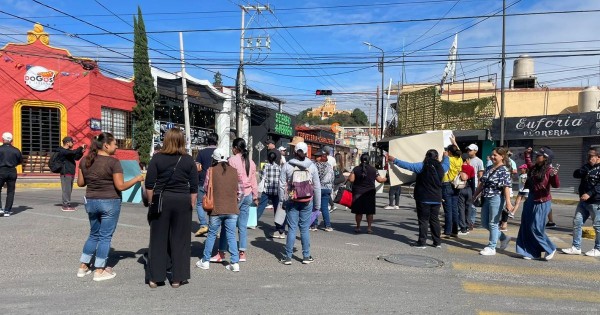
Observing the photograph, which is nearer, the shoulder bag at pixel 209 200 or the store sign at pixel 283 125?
the shoulder bag at pixel 209 200

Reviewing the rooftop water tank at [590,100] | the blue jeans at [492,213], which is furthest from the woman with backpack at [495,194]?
the rooftop water tank at [590,100]

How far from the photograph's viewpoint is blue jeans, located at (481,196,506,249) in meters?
6.81

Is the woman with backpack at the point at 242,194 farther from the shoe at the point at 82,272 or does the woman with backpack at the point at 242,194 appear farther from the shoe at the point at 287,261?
the shoe at the point at 82,272

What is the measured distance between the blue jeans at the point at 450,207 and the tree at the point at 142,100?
20599mm

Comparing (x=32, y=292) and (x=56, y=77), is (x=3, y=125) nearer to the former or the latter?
(x=56, y=77)

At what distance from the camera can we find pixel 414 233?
885 centimetres

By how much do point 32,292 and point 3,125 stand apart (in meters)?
19.0

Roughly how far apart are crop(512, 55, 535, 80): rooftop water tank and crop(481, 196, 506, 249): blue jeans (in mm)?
26763

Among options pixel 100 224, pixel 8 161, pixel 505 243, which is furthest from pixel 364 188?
pixel 8 161

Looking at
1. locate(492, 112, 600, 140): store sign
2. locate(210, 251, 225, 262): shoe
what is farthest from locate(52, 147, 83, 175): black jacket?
locate(492, 112, 600, 140): store sign

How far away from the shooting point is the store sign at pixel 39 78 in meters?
20.5

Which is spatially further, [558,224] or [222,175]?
[558,224]

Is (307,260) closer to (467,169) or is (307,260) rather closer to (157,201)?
(157,201)

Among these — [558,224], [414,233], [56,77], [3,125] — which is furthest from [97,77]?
[558,224]
